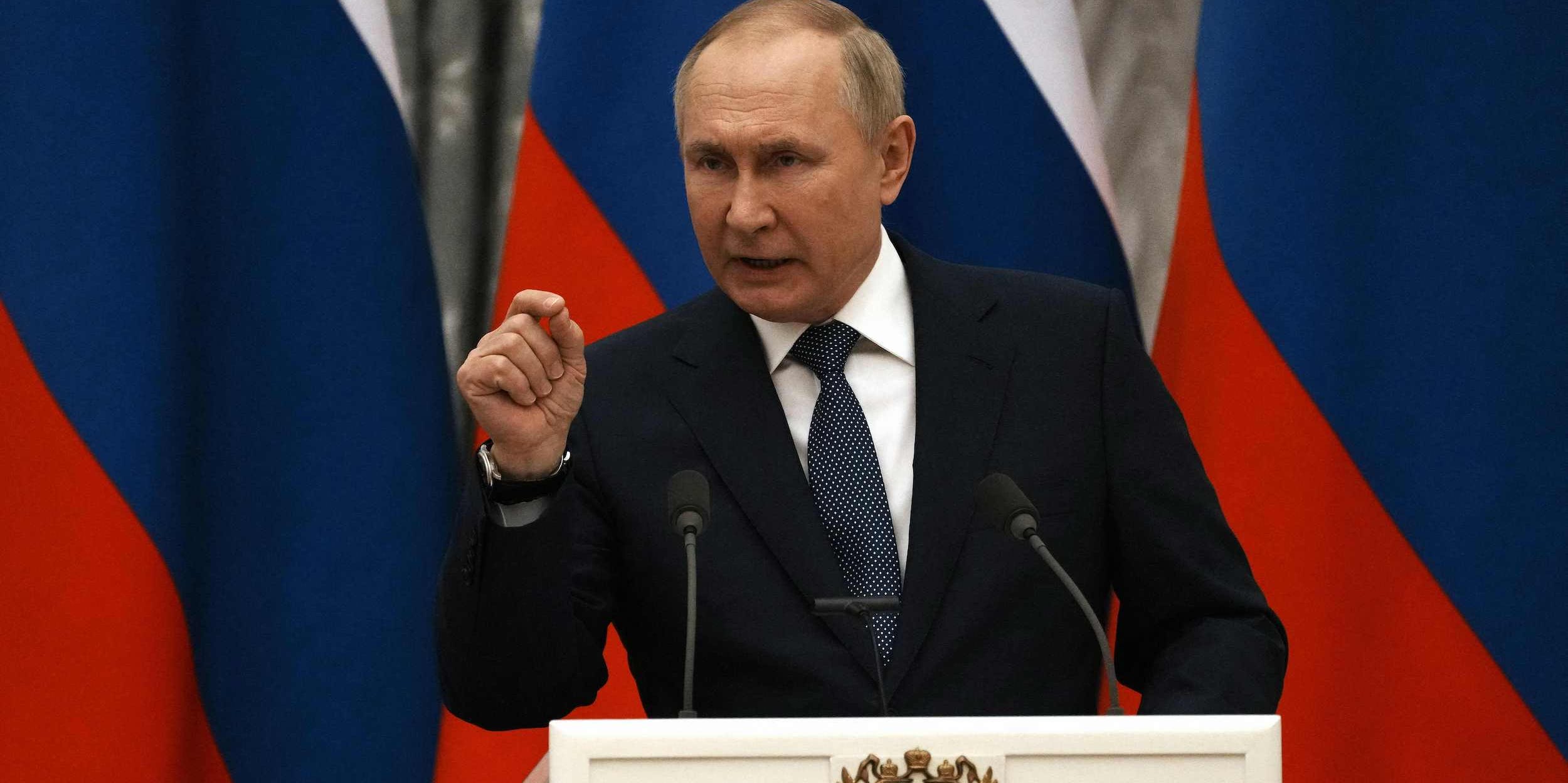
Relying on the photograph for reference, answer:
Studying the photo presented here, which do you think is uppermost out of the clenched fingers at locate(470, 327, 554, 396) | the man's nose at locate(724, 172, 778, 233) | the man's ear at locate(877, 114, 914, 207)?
the man's ear at locate(877, 114, 914, 207)

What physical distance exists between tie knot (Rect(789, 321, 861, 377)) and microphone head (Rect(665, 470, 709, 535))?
1.53 ft

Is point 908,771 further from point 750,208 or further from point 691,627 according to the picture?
point 750,208

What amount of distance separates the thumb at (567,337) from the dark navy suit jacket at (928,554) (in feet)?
0.45

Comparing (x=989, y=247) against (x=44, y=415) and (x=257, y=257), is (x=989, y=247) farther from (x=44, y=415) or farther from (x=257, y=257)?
(x=44, y=415)

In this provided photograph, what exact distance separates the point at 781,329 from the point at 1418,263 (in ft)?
3.89

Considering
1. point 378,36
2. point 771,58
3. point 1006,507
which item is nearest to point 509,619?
point 1006,507

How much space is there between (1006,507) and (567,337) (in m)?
0.42

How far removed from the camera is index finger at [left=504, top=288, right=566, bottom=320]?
137cm

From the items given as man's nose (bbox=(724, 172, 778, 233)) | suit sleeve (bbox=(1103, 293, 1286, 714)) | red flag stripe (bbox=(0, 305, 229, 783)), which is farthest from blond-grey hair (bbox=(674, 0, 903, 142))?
red flag stripe (bbox=(0, 305, 229, 783))

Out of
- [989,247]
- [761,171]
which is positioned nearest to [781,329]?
[761,171]

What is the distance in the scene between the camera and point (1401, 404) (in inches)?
99.0

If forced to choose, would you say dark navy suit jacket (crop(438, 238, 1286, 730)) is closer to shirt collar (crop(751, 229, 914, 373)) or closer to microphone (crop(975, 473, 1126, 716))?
shirt collar (crop(751, 229, 914, 373))

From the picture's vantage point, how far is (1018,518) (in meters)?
→ 1.38

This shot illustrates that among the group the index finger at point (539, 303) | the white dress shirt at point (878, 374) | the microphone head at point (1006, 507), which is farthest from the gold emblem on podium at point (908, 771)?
the white dress shirt at point (878, 374)
